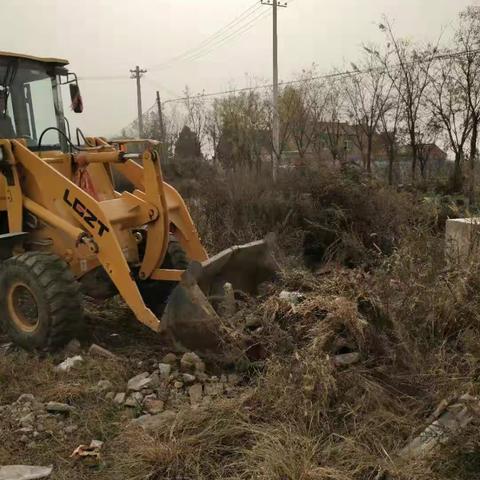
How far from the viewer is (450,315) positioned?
13.1 ft

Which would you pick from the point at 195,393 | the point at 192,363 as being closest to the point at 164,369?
the point at 192,363

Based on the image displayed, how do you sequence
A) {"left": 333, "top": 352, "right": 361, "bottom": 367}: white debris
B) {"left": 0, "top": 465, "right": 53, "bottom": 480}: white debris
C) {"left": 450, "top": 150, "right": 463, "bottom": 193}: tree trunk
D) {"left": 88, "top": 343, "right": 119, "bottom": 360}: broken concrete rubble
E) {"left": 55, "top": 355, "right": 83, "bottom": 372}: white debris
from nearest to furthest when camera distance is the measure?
{"left": 0, "top": 465, "right": 53, "bottom": 480}: white debris < {"left": 333, "top": 352, "right": 361, "bottom": 367}: white debris < {"left": 55, "top": 355, "right": 83, "bottom": 372}: white debris < {"left": 88, "top": 343, "right": 119, "bottom": 360}: broken concrete rubble < {"left": 450, "top": 150, "right": 463, "bottom": 193}: tree trunk

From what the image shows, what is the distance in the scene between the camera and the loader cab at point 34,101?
19.1 ft

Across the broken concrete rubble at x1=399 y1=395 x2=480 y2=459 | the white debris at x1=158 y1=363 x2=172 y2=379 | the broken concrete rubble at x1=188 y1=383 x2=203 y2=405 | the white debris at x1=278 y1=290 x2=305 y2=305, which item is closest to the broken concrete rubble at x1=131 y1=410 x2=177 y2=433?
the broken concrete rubble at x1=188 y1=383 x2=203 y2=405

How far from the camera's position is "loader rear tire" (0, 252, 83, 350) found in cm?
Answer: 500

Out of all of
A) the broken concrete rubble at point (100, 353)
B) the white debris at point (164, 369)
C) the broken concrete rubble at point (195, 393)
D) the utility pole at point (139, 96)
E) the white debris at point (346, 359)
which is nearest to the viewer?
the white debris at point (346, 359)

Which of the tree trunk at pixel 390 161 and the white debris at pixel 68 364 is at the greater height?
the tree trunk at pixel 390 161

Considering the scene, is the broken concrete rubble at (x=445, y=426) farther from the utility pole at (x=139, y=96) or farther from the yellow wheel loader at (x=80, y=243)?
the utility pole at (x=139, y=96)

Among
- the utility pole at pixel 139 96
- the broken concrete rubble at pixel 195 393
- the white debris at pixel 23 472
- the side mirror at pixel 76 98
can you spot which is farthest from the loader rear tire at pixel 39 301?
the utility pole at pixel 139 96

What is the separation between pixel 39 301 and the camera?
5.04m

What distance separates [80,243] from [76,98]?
214 cm

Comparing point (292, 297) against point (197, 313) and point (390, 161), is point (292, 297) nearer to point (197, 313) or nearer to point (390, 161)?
point (197, 313)

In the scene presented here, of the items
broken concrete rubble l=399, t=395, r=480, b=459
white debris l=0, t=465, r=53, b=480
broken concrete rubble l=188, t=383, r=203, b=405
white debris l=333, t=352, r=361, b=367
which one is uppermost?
white debris l=333, t=352, r=361, b=367

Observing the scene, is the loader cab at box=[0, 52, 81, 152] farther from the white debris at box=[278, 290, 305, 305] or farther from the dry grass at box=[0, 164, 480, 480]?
the white debris at box=[278, 290, 305, 305]
